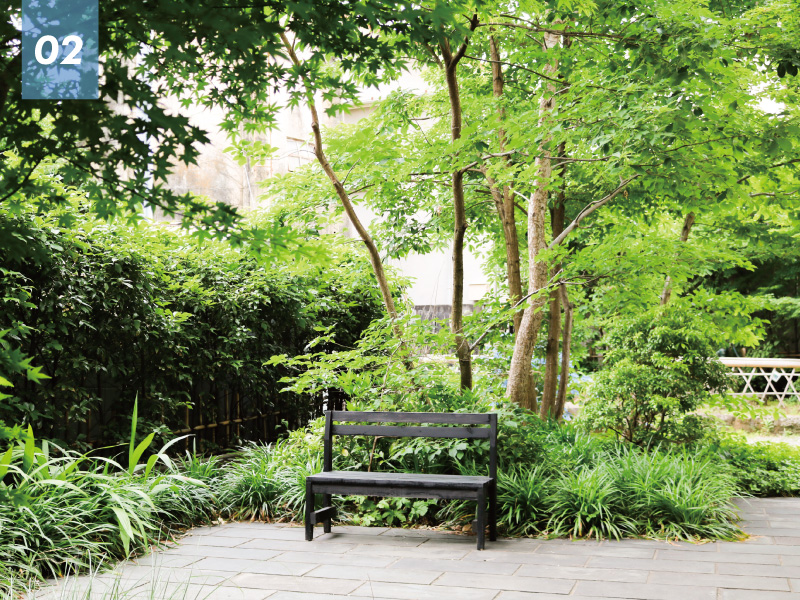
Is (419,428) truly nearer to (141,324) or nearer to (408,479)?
(408,479)

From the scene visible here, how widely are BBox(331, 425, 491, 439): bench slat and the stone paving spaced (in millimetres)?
771

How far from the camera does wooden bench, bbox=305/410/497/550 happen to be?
5480 millimetres

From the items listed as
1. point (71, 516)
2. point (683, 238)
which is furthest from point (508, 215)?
point (71, 516)

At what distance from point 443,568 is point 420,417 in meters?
1.49

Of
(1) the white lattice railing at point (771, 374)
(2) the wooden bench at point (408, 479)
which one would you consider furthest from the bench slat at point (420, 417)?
(1) the white lattice railing at point (771, 374)

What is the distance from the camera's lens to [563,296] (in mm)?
9883

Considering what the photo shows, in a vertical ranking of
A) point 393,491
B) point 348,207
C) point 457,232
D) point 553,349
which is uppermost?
point 348,207

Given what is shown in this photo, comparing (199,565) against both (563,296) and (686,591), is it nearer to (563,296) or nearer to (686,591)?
(686,591)

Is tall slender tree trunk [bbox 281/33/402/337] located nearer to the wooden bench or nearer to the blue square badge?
the wooden bench

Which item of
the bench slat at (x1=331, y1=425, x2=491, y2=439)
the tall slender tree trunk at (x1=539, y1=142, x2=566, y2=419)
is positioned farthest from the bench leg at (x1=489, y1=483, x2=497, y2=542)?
the tall slender tree trunk at (x1=539, y1=142, x2=566, y2=419)

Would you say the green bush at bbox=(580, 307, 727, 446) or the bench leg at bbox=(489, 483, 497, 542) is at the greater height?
the green bush at bbox=(580, 307, 727, 446)

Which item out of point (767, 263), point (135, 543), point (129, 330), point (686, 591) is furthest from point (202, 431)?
point (767, 263)

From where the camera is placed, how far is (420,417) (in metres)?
6.16

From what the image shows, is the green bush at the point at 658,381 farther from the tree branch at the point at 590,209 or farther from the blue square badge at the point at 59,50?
the blue square badge at the point at 59,50
